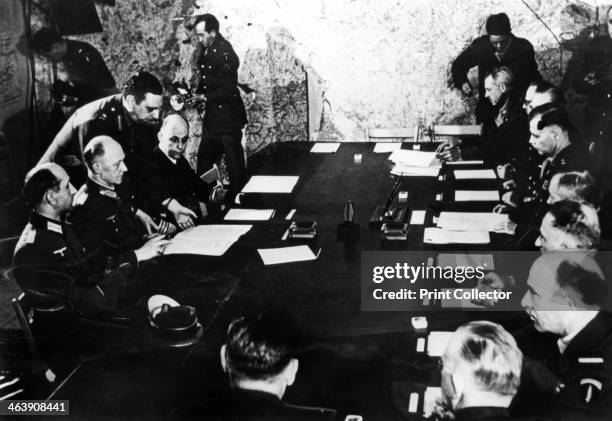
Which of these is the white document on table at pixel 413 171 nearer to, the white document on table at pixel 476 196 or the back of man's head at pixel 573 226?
the white document on table at pixel 476 196

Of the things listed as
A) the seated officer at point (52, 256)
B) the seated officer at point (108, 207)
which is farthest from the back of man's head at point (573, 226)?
the seated officer at point (52, 256)

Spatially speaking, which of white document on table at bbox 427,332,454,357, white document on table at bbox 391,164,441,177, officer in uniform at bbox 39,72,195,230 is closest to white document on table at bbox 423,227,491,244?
white document on table at bbox 427,332,454,357

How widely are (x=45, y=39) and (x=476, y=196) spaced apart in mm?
2243

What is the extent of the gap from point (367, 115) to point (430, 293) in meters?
1.17

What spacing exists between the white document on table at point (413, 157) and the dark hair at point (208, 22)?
3.78 feet

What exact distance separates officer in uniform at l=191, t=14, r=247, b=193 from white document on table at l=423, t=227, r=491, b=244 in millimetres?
1147

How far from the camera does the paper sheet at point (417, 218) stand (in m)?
3.48

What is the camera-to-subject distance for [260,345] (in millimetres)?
3135

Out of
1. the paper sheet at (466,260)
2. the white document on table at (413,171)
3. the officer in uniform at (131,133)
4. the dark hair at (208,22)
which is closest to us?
the paper sheet at (466,260)

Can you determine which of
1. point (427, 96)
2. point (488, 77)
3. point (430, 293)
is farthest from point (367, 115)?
point (430, 293)

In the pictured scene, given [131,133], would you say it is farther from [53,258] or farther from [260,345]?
[260,345]

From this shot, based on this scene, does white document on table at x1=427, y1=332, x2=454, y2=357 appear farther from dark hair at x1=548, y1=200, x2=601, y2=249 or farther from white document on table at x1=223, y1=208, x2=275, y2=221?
white document on table at x1=223, y1=208, x2=275, y2=221

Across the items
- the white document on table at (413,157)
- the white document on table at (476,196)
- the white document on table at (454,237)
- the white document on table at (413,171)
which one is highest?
the white document on table at (413,157)

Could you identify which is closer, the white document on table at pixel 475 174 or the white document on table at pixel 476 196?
the white document on table at pixel 476 196
